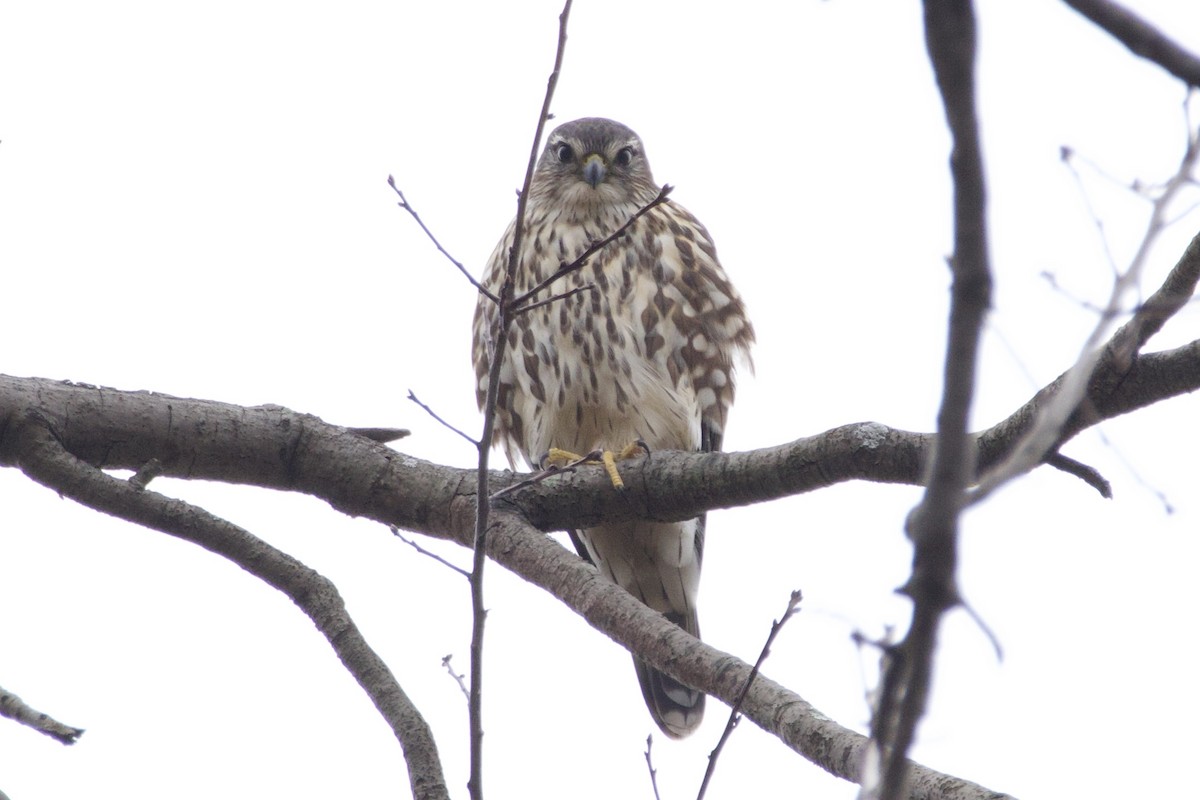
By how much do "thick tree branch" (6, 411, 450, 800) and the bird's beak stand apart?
269 centimetres

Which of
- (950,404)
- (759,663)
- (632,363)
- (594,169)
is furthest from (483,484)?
(594,169)

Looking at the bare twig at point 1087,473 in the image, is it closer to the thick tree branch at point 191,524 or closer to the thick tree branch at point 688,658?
the thick tree branch at point 688,658

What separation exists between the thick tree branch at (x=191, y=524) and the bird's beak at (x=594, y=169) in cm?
269

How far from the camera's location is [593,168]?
17.3ft

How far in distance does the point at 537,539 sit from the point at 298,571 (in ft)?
1.92

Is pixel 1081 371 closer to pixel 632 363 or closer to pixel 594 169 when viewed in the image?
pixel 632 363

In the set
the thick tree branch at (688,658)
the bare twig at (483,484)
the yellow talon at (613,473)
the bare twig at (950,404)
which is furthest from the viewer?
the yellow talon at (613,473)

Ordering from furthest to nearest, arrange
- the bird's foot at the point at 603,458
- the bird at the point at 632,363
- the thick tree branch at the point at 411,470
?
the bird at the point at 632,363 → the bird's foot at the point at 603,458 → the thick tree branch at the point at 411,470

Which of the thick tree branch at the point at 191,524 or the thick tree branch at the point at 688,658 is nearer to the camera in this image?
the thick tree branch at the point at 688,658

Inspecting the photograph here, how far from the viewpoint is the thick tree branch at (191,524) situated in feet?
9.16

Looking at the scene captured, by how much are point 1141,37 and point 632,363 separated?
354 cm

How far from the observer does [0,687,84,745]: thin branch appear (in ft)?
6.72

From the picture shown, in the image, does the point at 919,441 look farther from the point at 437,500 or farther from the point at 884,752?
the point at 884,752

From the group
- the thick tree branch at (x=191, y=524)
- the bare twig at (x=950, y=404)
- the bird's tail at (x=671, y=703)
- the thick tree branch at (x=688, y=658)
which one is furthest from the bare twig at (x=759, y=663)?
the bird's tail at (x=671, y=703)
